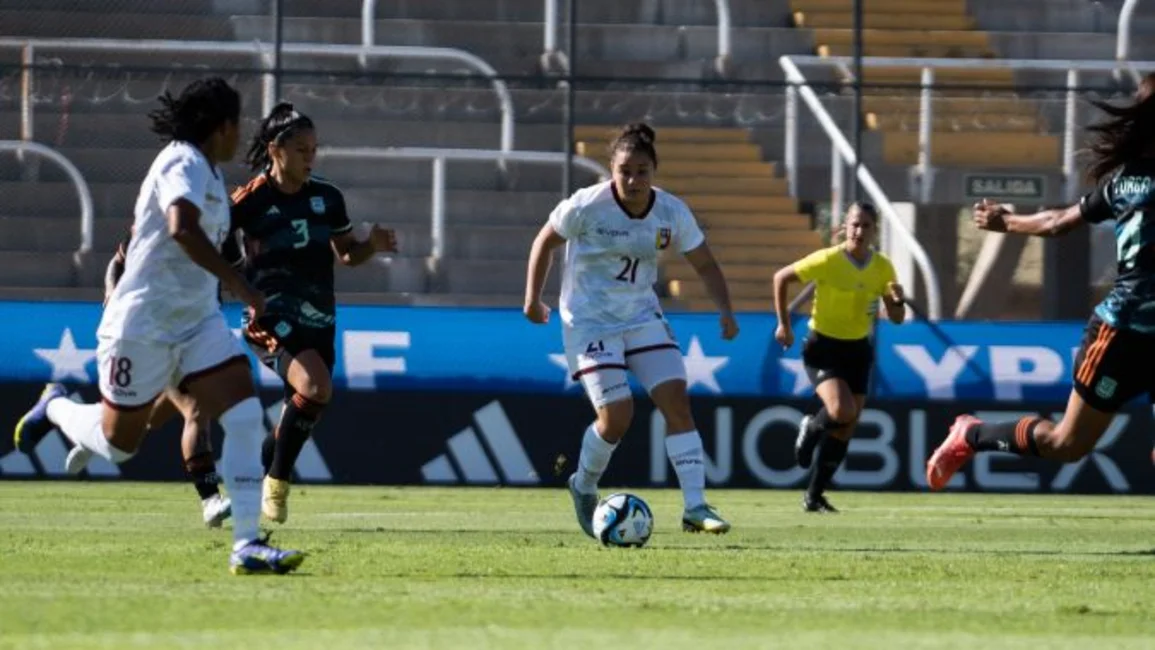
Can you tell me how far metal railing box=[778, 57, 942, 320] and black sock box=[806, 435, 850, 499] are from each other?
4549 mm

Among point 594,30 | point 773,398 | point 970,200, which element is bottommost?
point 773,398

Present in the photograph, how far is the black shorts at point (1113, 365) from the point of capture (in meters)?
11.8

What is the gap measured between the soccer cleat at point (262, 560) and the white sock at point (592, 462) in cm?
319

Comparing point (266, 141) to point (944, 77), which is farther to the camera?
point (944, 77)

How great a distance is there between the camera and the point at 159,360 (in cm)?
1041

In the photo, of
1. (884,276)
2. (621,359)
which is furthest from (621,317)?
(884,276)

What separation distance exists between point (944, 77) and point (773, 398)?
4885mm

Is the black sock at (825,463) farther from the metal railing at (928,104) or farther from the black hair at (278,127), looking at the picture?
the metal railing at (928,104)

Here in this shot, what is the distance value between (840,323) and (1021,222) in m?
5.73

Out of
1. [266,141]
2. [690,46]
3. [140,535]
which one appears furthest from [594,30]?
[140,535]

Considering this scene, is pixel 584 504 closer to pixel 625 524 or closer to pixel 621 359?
pixel 621 359

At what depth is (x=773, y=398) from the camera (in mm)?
21297

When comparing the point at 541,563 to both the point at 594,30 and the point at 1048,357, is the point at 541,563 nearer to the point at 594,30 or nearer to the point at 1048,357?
the point at 1048,357

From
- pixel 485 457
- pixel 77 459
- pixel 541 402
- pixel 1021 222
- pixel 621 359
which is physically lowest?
pixel 485 457
